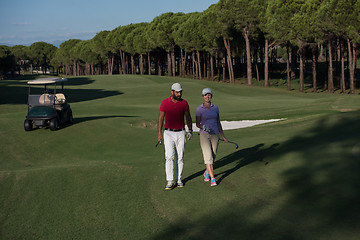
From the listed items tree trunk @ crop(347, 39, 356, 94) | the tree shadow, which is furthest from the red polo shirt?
tree trunk @ crop(347, 39, 356, 94)

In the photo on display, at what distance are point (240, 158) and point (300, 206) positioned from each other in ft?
16.2

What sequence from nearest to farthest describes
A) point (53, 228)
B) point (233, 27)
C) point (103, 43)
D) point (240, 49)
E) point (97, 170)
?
point (53, 228) → point (97, 170) → point (233, 27) → point (240, 49) → point (103, 43)

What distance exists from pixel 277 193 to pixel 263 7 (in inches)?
2341

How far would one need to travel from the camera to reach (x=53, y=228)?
28.1 ft

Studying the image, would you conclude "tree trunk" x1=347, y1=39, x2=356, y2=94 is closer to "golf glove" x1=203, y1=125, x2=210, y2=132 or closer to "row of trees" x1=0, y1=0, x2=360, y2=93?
"row of trees" x1=0, y1=0, x2=360, y2=93

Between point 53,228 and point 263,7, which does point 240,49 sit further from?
point 53,228

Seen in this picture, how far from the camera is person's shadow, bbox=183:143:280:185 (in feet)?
38.3

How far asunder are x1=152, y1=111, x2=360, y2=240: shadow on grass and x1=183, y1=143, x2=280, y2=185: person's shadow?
10cm

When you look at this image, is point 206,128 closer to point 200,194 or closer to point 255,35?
point 200,194

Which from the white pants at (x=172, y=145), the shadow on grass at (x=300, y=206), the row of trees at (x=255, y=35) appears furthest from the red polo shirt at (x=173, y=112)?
the row of trees at (x=255, y=35)

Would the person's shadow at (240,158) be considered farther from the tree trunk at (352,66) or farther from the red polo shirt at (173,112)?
the tree trunk at (352,66)

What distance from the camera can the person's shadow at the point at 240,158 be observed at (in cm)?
1167

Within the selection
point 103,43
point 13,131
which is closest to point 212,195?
point 13,131

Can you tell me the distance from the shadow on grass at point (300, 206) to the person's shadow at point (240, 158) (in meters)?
0.10
